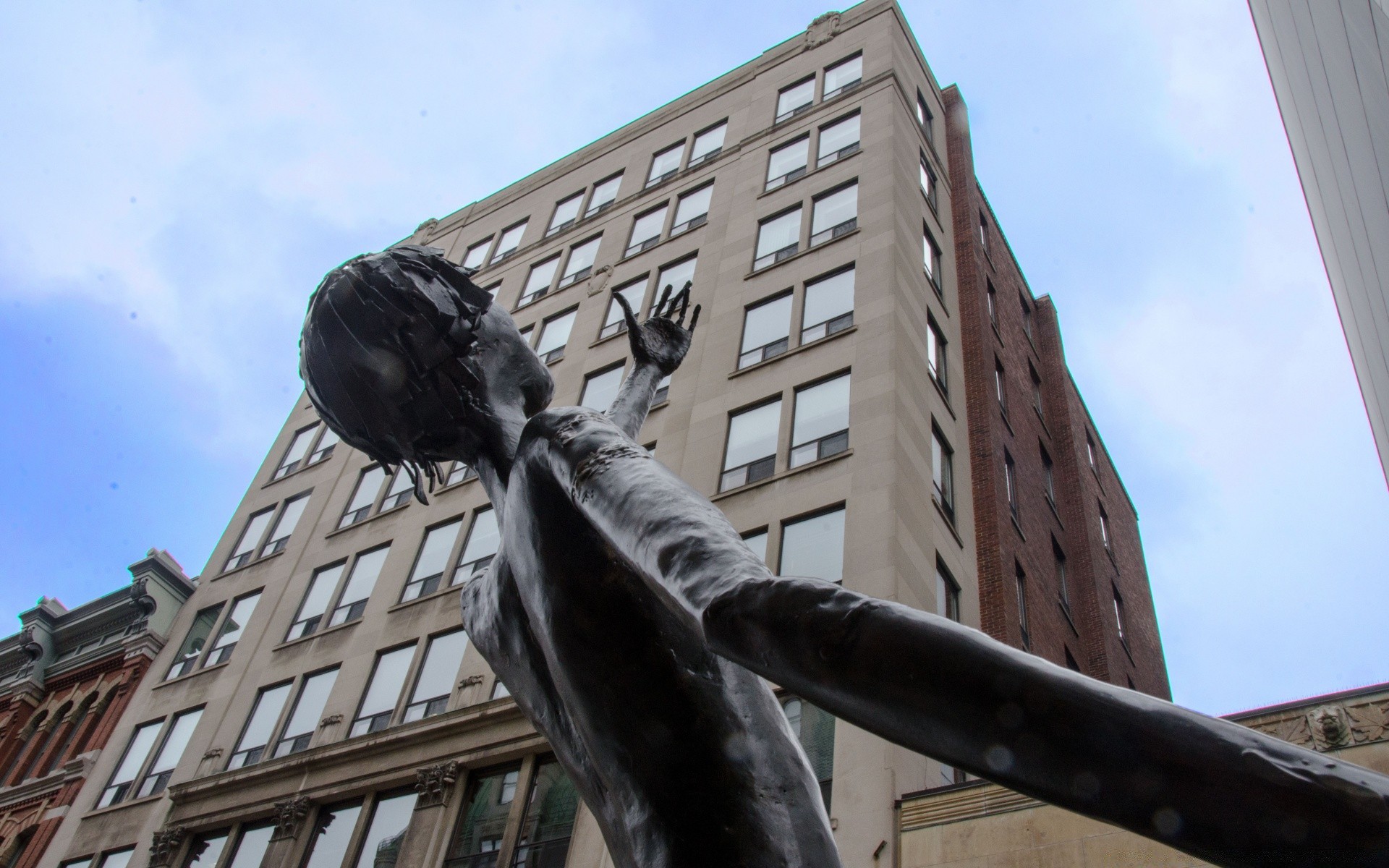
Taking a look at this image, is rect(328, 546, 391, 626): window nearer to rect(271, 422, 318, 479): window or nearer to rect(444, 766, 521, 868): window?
rect(444, 766, 521, 868): window

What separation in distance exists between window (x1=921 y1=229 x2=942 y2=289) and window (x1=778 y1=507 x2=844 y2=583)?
9.13 meters

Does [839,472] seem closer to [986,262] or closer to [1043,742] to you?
[986,262]

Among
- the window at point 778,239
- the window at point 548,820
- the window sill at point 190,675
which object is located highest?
the window at point 778,239

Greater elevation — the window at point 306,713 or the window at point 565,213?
the window at point 565,213

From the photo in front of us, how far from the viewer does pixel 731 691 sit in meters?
2.49

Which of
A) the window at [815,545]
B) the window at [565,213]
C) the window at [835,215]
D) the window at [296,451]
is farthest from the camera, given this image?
the window at [565,213]

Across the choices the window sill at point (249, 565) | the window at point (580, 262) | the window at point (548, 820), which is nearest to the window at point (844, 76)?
the window at point (580, 262)

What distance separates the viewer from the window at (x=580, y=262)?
32.6 metres

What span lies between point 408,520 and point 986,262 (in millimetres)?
17588

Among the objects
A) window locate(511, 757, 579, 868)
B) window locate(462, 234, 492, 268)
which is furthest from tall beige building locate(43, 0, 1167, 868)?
window locate(462, 234, 492, 268)

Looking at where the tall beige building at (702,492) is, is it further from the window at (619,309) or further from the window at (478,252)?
the window at (478,252)

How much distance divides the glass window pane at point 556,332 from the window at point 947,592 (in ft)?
→ 44.3

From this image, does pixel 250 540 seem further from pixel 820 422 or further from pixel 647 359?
pixel 647 359

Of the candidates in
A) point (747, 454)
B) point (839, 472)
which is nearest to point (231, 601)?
point (747, 454)
